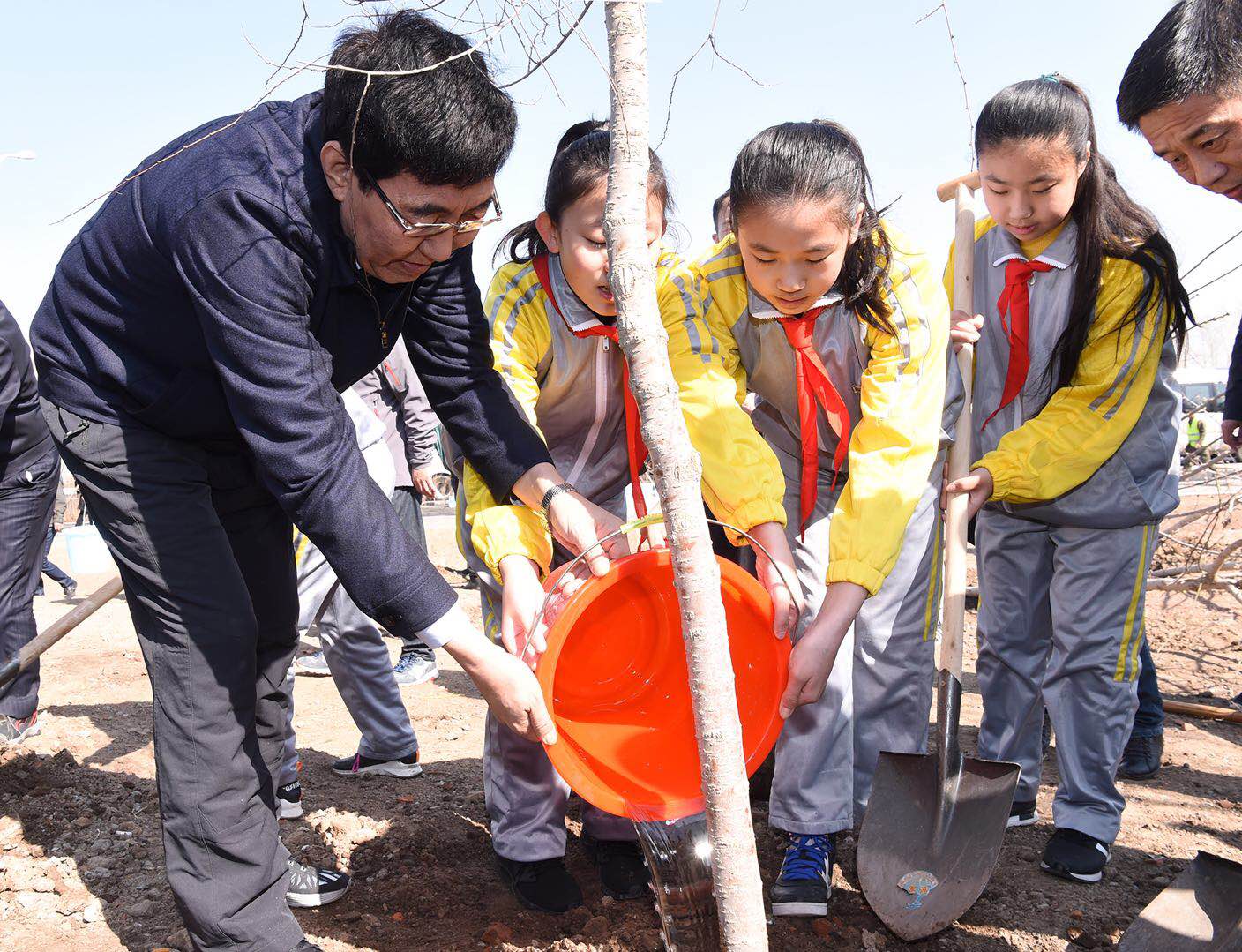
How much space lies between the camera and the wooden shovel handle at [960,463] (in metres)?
2.52

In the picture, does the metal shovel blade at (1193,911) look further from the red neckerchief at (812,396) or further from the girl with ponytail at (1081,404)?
the red neckerchief at (812,396)

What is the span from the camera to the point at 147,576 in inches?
74.3

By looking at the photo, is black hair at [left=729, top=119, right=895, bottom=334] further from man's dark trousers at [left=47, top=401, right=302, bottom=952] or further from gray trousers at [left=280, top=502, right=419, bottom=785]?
gray trousers at [left=280, top=502, right=419, bottom=785]

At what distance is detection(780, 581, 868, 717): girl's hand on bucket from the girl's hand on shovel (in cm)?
88

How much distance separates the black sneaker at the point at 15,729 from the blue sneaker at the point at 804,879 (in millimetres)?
2718

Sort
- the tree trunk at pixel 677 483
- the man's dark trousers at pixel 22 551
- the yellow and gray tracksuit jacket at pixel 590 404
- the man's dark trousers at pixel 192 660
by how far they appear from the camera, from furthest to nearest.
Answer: the man's dark trousers at pixel 22 551
the yellow and gray tracksuit jacket at pixel 590 404
the man's dark trousers at pixel 192 660
the tree trunk at pixel 677 483

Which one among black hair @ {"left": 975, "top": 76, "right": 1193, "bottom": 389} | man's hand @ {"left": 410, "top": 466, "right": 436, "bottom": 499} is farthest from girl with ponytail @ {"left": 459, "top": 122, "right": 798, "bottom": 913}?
man's hand @ {"left": 410, "top": 466, "right": 436, "bottom": 499}

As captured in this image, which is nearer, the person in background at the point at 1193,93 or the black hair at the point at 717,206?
the person in background at the point at 1193,93

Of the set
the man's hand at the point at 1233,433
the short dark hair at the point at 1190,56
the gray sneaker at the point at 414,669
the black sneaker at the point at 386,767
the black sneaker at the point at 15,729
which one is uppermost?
the short dark hair at the point at 1190,56

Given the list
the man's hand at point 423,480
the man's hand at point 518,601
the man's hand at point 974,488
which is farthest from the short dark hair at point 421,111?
the man's hand at point 423,480

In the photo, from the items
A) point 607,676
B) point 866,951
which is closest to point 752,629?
point 607,676

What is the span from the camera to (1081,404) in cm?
258

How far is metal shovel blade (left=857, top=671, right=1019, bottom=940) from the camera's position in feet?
7.17

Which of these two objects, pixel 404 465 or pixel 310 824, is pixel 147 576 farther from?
pixel 404 465
